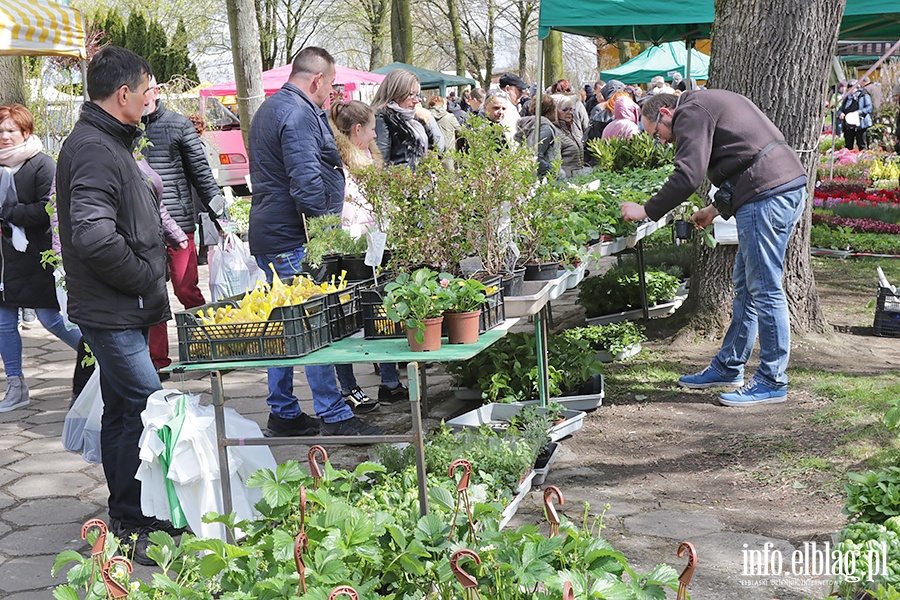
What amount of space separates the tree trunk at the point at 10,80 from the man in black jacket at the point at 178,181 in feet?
12.5

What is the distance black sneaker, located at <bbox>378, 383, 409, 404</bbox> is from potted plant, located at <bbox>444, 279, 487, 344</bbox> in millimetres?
2245

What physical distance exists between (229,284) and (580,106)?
24.6ft

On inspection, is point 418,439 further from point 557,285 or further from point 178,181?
point 178,181

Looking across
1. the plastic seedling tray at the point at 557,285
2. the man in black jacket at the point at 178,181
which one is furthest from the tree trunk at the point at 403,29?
the plastic seedling tray at the point at 557,285

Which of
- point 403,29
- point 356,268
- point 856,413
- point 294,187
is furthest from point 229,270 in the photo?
point 403,29

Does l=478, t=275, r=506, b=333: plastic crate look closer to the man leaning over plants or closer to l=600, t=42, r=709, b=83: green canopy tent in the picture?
the man leaning over plants

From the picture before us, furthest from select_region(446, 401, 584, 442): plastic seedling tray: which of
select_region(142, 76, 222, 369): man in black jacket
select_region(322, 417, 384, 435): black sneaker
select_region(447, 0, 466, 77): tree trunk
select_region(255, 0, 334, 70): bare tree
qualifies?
select_region(255, 0, 334, 70): bare tree

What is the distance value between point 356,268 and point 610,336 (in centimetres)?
247

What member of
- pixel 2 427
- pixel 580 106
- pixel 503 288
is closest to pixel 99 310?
pixel 503 288

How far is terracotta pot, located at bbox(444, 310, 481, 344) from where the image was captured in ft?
11.0

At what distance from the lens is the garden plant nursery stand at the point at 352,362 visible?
316cm

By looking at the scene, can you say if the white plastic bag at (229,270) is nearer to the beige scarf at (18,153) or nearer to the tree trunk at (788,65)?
the beige scarf at (18,153)

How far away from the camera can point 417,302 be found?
3268 millimetres

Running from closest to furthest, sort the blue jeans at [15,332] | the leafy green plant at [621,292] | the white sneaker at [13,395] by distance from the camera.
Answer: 1. the blue jeans at [15,332]
2. the white sneaker at [13,395]
3. the leafy green plant at [621,292]
